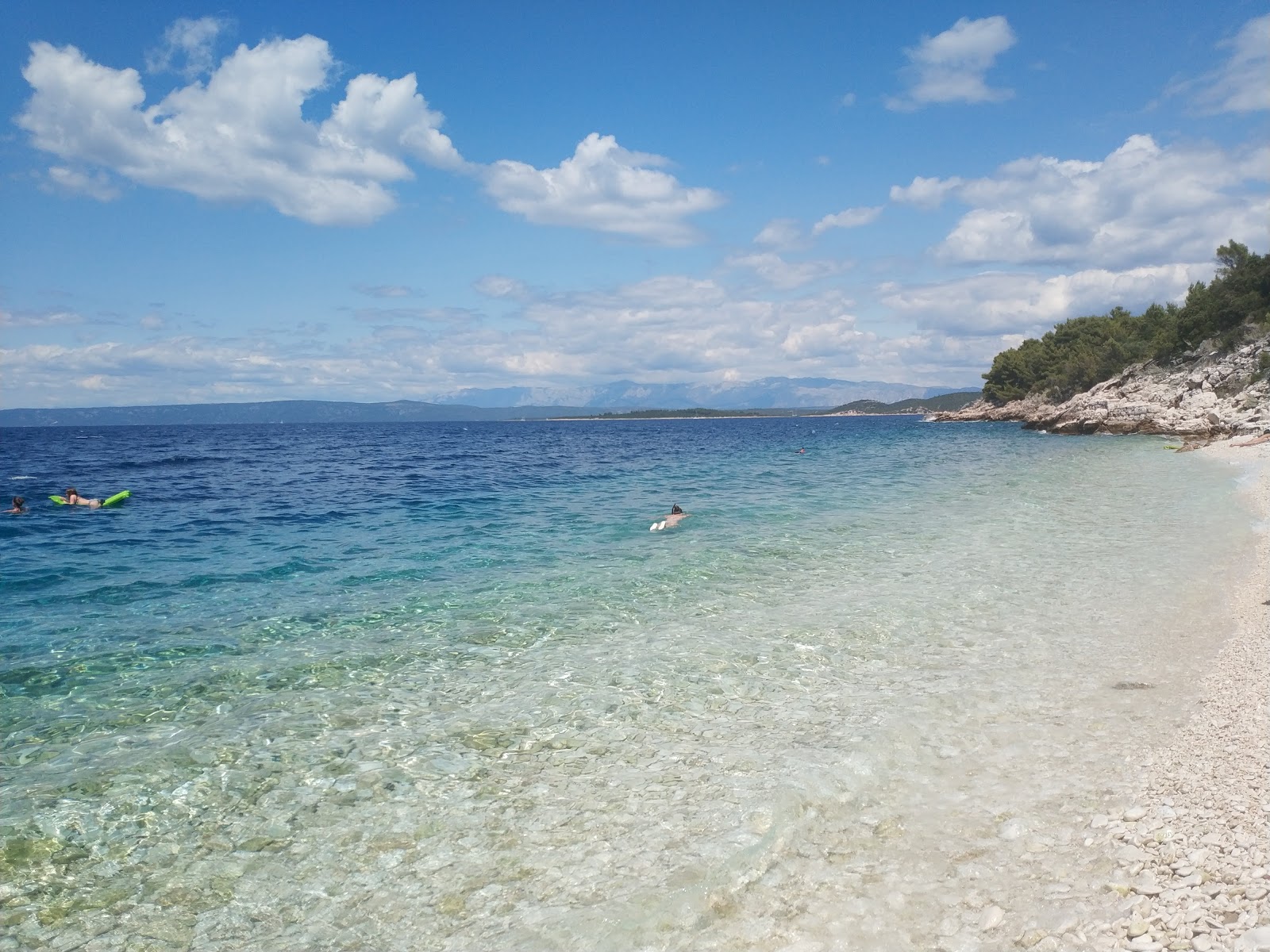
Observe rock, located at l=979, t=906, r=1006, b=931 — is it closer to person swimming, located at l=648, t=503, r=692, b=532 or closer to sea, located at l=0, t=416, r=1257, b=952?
sea, located at l=0, t=416, r=1257, b=952

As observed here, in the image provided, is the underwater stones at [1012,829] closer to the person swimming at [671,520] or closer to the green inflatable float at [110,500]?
the person swimming at [671,520]

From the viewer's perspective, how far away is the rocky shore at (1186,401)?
162ft

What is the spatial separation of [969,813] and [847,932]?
1.97 m

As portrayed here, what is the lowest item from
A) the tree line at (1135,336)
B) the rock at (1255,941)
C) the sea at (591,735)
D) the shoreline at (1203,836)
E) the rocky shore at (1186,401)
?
the sea at (591,735)

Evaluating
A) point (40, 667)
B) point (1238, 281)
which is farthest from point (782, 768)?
point (1238, 281)

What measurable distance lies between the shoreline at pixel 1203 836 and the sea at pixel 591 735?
0.20 m

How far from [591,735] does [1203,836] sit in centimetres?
547

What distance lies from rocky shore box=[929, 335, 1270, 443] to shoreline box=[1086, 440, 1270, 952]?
160ft

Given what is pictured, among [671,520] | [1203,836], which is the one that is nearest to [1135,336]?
[671,520]

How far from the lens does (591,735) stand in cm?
793

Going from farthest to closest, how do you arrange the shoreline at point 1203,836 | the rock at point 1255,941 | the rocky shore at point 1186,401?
the rocky shore at point 1186,401 → the shoreline at point 1203,836 → the rock at point 1255,941

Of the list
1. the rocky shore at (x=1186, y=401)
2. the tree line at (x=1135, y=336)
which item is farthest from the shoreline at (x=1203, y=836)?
the tree line at (x=1135, y=336)

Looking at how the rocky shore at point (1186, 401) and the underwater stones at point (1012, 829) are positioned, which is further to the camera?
the rocky shore at point (1186, 401)

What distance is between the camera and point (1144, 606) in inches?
476
